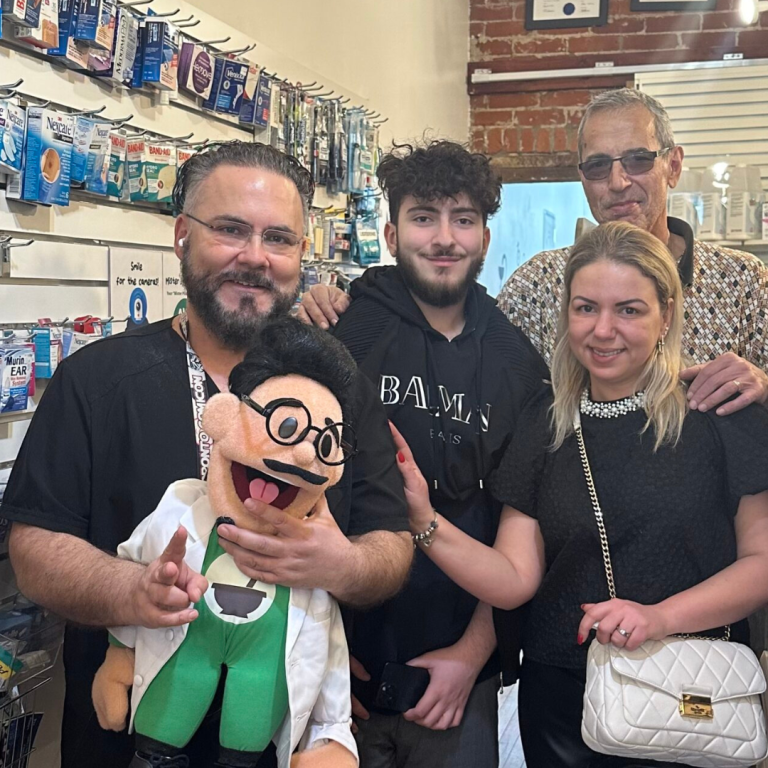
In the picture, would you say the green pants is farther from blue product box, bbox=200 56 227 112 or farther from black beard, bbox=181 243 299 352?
blue product box, bbox=200 56 227 112

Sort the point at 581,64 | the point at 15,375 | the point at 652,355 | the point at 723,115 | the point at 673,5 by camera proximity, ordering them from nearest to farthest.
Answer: the point at 652,355
the point at 15,375
the point at 723,115
the point at 673,5
the point at 581,64

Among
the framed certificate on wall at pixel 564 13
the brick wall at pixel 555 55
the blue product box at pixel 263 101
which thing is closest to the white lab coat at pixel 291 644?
the blue product box at pixel 263 101

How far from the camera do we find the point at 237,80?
2615 mm

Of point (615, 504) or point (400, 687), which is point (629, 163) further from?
point (400, 687)

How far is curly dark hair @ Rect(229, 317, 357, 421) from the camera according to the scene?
1238 mm

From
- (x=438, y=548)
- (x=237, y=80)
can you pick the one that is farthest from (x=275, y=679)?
(x=237, y=80)

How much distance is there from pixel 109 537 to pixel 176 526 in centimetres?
20

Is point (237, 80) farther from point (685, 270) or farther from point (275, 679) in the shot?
point (275, 679)

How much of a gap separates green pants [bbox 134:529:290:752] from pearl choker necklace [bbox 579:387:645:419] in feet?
2.52

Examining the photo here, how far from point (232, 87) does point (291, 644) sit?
1881 mm

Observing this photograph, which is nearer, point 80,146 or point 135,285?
point 80,146

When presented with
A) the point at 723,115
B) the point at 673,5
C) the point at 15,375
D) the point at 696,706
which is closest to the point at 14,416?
the point at 15,375

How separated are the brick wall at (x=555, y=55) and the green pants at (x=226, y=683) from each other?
427 cm

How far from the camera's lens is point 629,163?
7.11 ft
